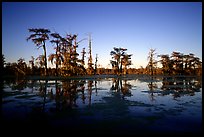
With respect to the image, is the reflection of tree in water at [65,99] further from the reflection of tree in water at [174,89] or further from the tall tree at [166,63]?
the tall tree at [166,63]

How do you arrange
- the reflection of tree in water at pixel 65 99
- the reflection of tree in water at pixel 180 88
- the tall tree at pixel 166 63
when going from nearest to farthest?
1. the reflection of tree in water at pixel 65 99
2. the reflection of tree in water at pixel 180 88
3. the tall tree at pixel 166 63

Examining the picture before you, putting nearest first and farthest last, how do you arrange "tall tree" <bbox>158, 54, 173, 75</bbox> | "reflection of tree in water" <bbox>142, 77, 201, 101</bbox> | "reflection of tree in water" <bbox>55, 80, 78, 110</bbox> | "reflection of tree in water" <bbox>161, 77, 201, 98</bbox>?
"reflection of tree in water" <bbox>55, 80, 78, 110</bbox>, "reflection of tree in water" <bbox>142, 77, 201, 101</bbox>, "reflection of tree in water" <bbox>161, 77, 201, 98</bbox>, "tall tree" <bbox>158, 54, 173, 75</bbox>


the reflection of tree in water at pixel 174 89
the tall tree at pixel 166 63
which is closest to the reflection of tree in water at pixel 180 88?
the reflection of tree in water at pixel 174 89

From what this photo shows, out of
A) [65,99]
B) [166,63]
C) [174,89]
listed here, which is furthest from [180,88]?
[166,63]

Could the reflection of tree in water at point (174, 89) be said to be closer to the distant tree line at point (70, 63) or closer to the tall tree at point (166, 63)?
the distant tree line at point (70, 63)

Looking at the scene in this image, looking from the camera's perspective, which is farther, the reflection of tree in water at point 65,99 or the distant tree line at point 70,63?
the distant tree line at point 70,63

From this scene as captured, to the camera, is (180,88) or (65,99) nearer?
(65,99)

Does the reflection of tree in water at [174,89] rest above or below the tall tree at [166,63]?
below

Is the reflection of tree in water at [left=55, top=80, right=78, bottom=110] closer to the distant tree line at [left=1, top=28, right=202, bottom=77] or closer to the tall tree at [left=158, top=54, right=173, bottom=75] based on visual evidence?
the distant tree line at [left=1, top=28, right=202, bottom=77]

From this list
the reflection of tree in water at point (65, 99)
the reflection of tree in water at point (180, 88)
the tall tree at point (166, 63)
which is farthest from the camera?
the tall tree at point (166, 63)

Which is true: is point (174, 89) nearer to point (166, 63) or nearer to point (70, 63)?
point (70, 63)

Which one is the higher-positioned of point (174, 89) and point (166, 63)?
point (166, 63)

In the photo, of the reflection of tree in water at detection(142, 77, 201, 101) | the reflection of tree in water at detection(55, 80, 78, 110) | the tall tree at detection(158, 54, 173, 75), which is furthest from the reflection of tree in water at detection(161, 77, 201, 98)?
the tall tree at detection(158, 54, 173, 75)

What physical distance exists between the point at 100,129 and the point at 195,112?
13.7 ft
